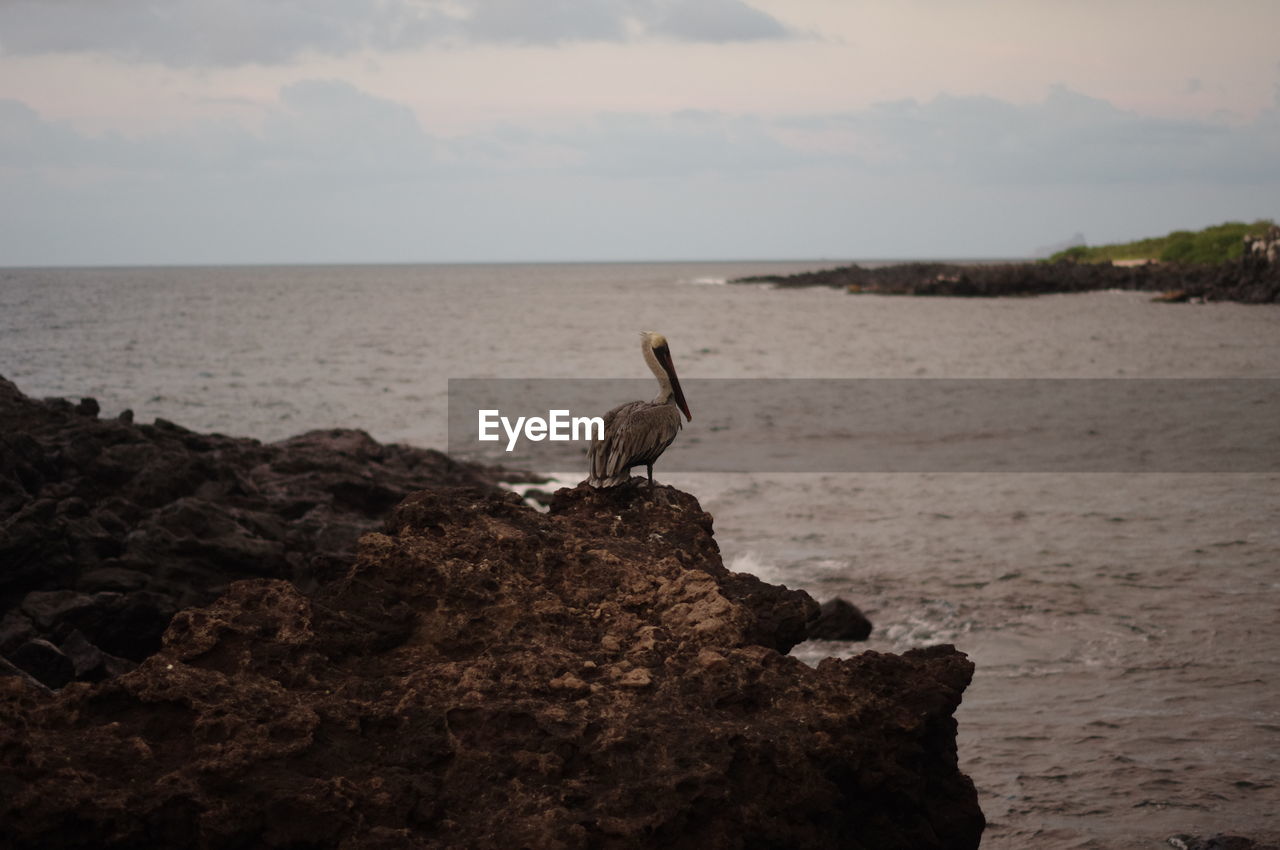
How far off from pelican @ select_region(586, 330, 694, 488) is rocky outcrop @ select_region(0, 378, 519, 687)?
4.59 feet

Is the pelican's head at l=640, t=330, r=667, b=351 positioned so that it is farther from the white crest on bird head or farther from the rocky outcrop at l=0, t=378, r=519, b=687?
the rocky outcrop at l=0, t=378, r=519, b=687

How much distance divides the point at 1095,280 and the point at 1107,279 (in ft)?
2.56

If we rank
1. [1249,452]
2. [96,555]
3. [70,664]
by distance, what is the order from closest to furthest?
[70,664], [96,555], [1249,452]

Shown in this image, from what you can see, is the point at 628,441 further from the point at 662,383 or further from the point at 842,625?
the point at 842,625

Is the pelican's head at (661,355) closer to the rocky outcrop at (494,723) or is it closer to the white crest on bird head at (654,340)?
the white crest on bird head at (654,340)

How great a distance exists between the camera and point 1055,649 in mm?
10180

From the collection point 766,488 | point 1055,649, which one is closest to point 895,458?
point 766,488

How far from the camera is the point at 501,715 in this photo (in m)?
4.03

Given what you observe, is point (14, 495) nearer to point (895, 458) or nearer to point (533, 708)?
point (533, 708)

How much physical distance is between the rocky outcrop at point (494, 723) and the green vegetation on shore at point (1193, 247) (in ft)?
260

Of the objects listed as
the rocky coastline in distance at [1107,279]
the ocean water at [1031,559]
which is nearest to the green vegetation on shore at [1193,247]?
the rocky coastline in distance at [1107,279]

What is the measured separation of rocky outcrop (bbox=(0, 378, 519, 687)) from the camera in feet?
24.0

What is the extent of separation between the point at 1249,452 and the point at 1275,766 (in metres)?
13.1

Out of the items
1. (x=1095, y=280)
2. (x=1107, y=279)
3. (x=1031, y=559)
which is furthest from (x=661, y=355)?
(x=1095, y=280)
